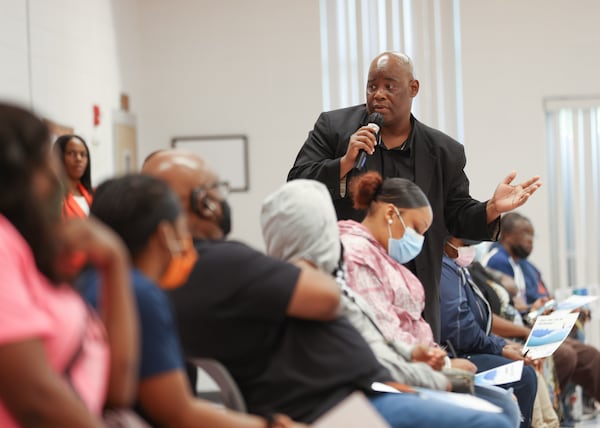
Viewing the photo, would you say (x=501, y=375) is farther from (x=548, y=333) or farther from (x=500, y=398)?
(x=548, y=333)

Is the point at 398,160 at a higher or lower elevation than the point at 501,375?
higher

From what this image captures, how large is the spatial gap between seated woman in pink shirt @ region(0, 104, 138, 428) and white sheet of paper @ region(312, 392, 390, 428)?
0.42 m

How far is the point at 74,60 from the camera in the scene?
6.46m

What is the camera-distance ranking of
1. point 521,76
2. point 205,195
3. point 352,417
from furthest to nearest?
point 521,76 < point 205,195 < point 352,417

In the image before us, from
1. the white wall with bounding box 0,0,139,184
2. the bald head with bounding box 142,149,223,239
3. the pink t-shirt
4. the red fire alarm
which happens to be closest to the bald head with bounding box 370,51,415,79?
the bald head with bounding box 142,149,223,239

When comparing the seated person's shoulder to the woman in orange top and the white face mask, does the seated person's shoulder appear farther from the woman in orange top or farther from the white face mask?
the woman in orange top

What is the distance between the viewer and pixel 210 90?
8289mm

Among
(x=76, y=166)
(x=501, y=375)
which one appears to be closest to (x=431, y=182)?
(x=501, y=375)

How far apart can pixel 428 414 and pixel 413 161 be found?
155cm

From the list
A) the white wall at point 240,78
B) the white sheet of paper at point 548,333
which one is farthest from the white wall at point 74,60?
the white sheet of paper at point 548,333

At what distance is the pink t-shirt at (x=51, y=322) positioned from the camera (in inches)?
51.7

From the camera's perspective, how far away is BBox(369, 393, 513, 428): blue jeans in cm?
224

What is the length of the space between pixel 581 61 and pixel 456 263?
14.9 ft

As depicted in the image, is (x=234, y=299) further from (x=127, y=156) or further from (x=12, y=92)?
(x=127, y=156)
